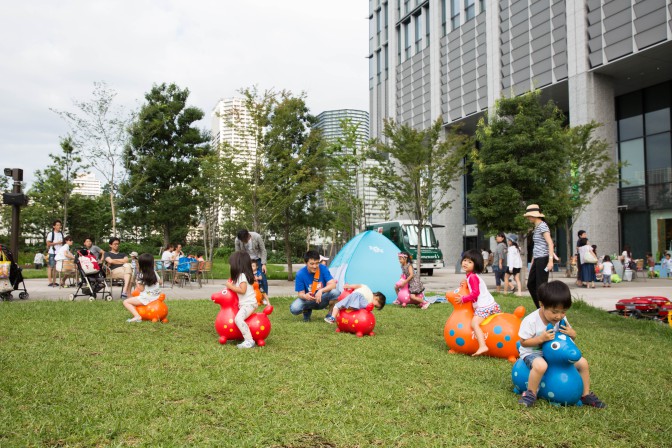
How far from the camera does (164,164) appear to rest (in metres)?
29.9

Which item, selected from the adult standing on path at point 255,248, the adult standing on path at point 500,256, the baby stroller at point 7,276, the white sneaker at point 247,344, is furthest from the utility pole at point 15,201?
the adult standing on path at point 500,256

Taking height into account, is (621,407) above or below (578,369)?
below

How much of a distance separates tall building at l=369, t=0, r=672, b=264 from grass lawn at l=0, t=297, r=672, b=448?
17.9 metres

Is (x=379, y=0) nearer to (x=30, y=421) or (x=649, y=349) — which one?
(x=649, y=349)

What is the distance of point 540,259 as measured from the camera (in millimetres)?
7887

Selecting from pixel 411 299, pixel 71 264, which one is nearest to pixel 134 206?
pixel 71 264

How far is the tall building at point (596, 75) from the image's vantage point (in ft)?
79.6

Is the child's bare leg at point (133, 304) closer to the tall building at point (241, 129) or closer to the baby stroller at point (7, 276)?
the baby stroller at point (7, 276)

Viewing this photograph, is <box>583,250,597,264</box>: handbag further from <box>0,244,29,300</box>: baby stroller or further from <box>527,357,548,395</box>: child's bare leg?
<box>0,244,29,300</box>: baby stroller

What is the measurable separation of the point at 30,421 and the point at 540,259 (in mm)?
6944

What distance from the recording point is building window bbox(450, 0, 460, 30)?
3509 centimetres

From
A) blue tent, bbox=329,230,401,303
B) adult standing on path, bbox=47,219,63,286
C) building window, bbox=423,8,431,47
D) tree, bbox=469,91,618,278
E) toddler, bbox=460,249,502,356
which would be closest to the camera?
toddler, bbox=460,249,502,356

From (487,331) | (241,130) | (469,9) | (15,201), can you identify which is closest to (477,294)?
(487,331)

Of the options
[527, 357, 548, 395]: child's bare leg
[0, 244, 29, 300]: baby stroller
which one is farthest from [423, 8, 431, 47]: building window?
[527, 357, 548, 395]: child's bare leg
